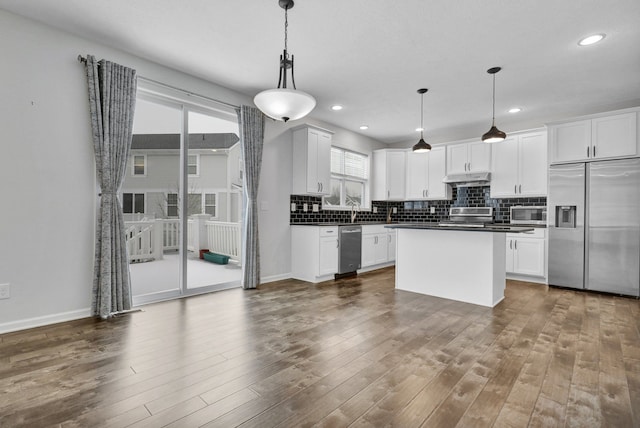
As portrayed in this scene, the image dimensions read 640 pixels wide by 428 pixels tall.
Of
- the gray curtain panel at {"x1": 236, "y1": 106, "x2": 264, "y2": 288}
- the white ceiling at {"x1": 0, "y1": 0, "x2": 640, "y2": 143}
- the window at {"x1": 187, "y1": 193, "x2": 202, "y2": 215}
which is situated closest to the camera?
the white ceiling at {"x1": 0, "y1": 0, "x2": 640, "y2": 143}

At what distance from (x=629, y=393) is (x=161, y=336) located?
130 inches

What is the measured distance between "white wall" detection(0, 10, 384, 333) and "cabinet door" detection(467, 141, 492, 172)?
18.3 ft

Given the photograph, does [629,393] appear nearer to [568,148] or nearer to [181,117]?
[568,148]

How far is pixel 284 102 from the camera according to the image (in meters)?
2.38

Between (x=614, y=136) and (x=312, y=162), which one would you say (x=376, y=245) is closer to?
(x=312, y=162)

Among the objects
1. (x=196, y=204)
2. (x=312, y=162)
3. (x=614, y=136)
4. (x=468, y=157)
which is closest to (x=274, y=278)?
(x=196, y=204)

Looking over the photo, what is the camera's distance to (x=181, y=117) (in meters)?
3.97

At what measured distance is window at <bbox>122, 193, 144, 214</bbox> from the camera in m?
3.59

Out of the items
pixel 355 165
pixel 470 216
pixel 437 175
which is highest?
pixel 355 165

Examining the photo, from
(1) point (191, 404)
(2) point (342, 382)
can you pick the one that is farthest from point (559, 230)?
(1) point (191, 404)

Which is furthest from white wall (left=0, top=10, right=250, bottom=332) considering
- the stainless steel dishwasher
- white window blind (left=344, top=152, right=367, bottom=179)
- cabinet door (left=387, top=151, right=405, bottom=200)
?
cabinet door (left=387, top=151, right=405, bottom=200)

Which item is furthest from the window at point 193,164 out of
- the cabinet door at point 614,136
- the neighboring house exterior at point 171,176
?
the cabinet door at point 614,136

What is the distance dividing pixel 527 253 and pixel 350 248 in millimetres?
2853

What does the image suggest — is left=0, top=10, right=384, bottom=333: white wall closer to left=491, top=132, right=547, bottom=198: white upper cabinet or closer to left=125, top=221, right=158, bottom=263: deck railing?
A: left=125, top=221, right=158, bottom=263: deck railing
